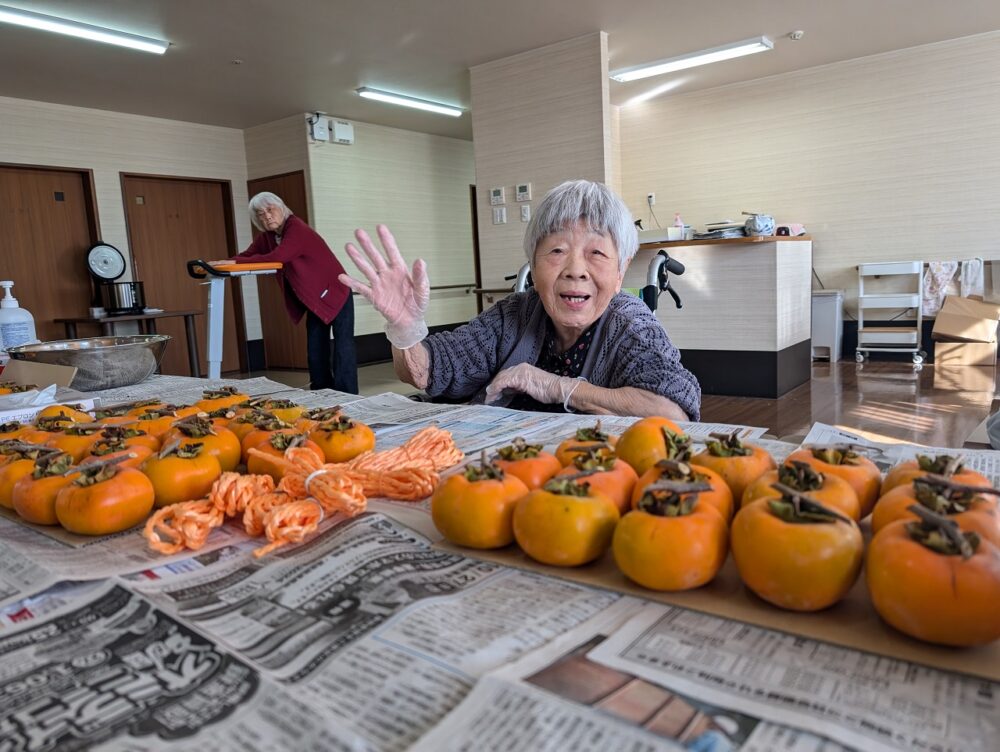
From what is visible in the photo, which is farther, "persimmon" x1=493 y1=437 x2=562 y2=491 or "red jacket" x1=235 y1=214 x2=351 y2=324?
"red jacket" x1=235 y1=214 x2=351 y2=324

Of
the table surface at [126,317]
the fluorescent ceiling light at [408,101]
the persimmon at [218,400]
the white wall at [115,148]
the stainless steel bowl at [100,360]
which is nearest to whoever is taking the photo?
the persimmon at [218,400]

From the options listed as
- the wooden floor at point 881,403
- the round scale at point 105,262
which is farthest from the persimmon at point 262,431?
the round scale at point 105,262

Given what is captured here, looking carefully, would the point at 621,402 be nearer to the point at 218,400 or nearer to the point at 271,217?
the point at 218,400

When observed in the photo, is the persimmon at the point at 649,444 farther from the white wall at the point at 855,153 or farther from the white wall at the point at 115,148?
the white wall at the point at 115,148

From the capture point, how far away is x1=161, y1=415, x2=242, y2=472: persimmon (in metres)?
0.87

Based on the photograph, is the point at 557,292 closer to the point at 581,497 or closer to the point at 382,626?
the point at 581,497

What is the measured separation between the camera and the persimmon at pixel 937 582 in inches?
16.9

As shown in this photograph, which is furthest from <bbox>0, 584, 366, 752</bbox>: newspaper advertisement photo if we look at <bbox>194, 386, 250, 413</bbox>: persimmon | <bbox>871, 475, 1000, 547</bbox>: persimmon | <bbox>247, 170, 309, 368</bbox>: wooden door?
<bbox>247, 170, 309, 368</bbox>: wooden door

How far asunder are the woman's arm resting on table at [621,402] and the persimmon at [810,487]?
0.78 m

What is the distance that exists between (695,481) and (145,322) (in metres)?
6.43

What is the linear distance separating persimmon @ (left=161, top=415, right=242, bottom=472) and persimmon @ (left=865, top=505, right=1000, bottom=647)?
2.45 ft

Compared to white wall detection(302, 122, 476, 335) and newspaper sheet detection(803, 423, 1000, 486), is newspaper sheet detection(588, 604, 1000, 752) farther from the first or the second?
white wall detection(302, 122, 476, 335)

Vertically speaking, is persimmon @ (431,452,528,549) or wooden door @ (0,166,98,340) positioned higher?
wooden door @ (0,166,98,340)

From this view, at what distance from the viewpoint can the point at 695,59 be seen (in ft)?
18.4
